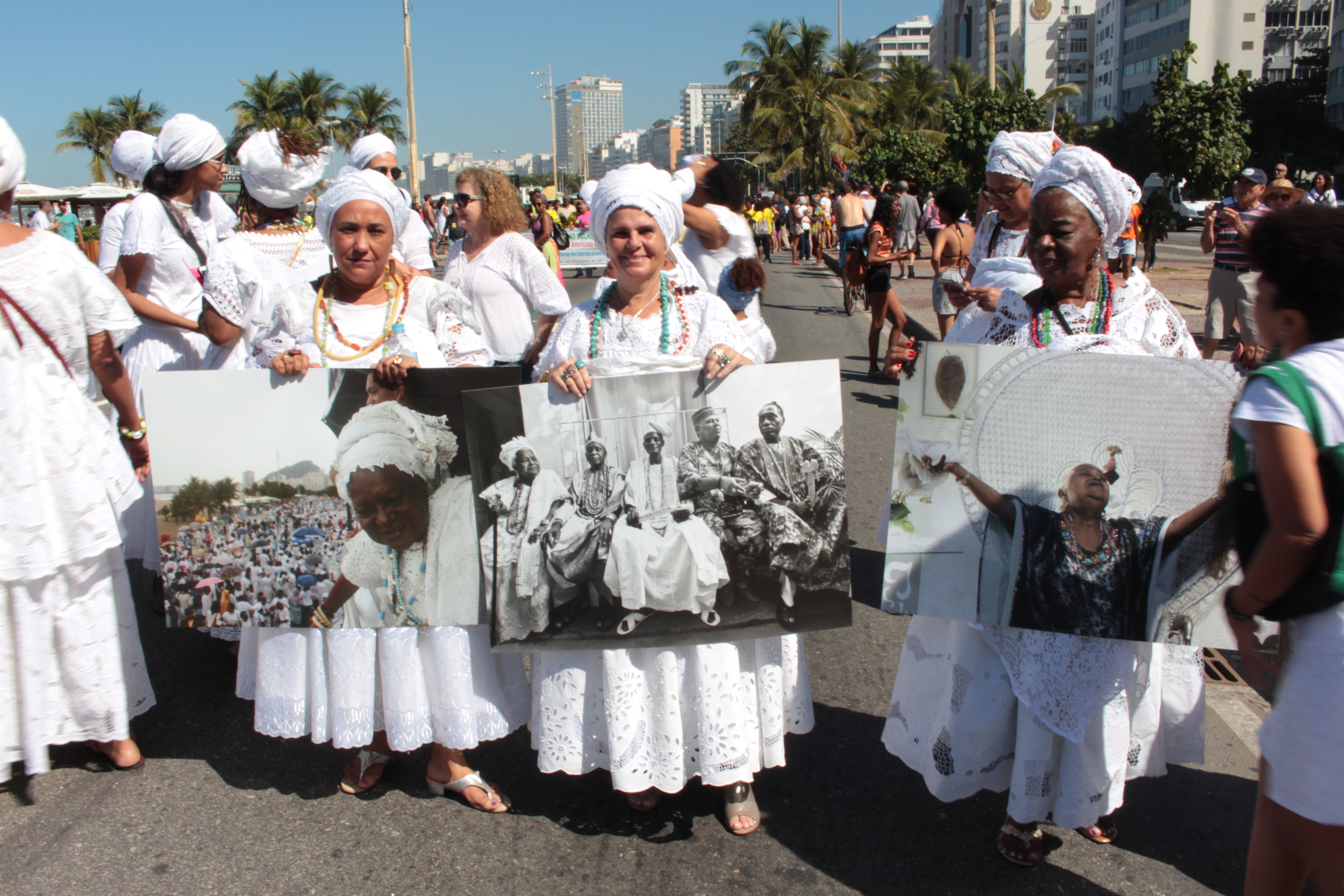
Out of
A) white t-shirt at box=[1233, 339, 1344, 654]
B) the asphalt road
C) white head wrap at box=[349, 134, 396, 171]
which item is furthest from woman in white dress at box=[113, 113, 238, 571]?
white t-shirt at box=[1233, 339, 1344, 654]

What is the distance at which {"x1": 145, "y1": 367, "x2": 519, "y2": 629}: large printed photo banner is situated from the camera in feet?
8.97

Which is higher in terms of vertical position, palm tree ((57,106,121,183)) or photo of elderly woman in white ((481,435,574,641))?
palm tree ((57,106,121,183))

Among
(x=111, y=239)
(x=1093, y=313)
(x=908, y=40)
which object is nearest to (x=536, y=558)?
(x=1093, y=313)

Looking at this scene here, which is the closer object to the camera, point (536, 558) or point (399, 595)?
point (536, 558)

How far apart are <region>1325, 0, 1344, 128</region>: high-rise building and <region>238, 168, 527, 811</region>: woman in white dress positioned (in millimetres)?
77580

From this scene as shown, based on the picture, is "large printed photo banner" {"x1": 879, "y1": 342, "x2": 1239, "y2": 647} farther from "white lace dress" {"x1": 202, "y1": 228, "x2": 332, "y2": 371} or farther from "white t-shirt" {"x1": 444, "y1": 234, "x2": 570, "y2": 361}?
"white t-shirt" {"x1": 444, "y1": 234, "x2": 570, "y2": 361}

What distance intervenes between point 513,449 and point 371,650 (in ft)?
2.80

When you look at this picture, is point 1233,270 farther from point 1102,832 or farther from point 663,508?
point 663,508

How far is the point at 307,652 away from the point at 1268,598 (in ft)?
8.66

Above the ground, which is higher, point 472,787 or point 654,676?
point 654,676

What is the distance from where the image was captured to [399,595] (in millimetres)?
2768

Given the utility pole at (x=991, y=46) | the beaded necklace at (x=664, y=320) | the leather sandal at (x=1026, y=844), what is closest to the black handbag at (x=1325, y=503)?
the leather sandal at (x=1026, y=844)

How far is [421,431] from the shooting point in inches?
108

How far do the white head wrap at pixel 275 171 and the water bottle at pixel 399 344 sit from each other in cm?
154
